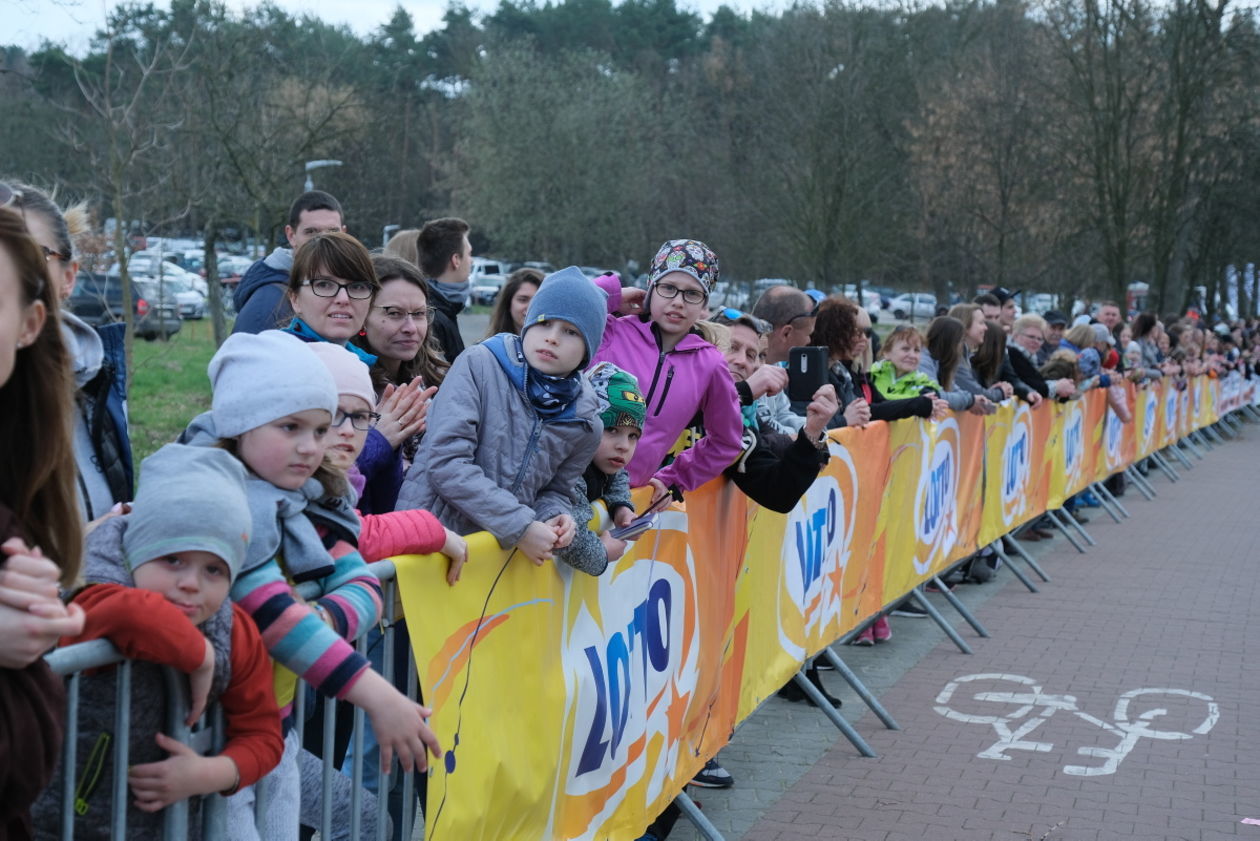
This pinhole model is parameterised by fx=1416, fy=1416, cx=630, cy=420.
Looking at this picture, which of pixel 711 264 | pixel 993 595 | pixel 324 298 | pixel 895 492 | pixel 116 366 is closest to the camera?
pixel 116 366

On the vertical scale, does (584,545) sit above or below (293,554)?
below

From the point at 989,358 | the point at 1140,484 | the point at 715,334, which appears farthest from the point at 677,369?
the point at 1140,484

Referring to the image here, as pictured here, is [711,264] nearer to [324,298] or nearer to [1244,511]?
[324,298]

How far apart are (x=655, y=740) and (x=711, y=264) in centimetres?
181

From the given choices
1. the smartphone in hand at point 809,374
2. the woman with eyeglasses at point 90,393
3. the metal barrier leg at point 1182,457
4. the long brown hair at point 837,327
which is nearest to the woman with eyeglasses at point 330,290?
the woman with eyeglasses at point 90,393

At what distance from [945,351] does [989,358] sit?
4.09 ft

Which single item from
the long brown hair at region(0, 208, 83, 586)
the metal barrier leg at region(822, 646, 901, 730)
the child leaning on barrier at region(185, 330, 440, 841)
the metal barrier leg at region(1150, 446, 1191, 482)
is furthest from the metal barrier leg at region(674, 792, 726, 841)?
the metal barrier leg at region(1150, 446, 1191, 482)

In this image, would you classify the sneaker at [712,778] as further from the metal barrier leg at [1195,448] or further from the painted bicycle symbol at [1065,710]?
the metal barrier leg at [1195,448]

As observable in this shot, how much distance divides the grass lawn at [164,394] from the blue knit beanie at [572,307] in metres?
9.25

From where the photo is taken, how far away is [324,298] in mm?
4227

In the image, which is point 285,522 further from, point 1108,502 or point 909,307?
point 909,307

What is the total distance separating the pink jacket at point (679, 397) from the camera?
521 cm

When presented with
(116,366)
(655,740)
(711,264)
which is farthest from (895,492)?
(116,366)

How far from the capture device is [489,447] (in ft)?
13.0
